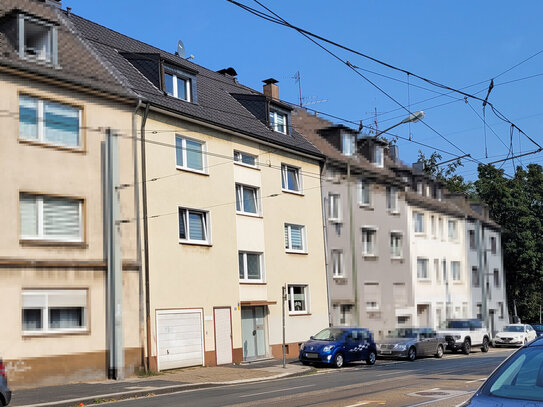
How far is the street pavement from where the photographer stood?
568 inches

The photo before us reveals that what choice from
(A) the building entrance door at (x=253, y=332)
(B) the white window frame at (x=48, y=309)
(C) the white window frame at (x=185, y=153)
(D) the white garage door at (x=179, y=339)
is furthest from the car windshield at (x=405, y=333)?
(B) the white window frame at (x=48, y=309)

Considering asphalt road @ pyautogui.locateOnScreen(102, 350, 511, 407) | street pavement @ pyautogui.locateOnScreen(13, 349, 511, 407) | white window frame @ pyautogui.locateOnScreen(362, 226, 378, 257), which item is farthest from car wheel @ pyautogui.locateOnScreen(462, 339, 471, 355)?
asphalt road @ pyautogui.locateOnScreen(102, 350, 511, 407)

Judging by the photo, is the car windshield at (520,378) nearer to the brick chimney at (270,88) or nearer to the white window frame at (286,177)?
the white window frame at (286,177)

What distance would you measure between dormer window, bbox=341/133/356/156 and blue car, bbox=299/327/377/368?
12.8 m

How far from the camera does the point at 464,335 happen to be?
3716cm

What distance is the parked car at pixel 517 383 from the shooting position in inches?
225

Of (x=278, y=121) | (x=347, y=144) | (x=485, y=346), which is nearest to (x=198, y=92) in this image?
(x=278, y=121)

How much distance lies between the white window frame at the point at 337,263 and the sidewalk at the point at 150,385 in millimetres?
9064

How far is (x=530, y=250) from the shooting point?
56750 mm

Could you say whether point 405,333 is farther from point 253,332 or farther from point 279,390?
point 279,390

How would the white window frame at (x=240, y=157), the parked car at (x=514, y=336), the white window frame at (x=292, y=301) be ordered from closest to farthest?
the white window frame at (x=240, y=157)
the white window frame at (x=292, y=301)
the parked car at (x=514, y=336)

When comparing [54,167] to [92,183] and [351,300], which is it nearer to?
[92,183]

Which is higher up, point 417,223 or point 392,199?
point 392,199

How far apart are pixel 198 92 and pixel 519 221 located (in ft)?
118
